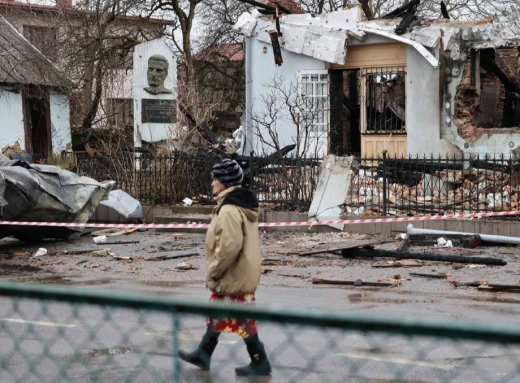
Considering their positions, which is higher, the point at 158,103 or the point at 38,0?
the point at 38,0

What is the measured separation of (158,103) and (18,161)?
922 cm

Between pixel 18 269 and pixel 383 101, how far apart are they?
13.4 m

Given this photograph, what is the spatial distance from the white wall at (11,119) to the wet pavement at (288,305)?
538 inches

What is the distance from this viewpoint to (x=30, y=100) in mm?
30172

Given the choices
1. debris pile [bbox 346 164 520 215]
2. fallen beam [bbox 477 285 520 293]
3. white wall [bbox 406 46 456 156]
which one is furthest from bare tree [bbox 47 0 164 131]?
fallen beam [bbox 477 285 520 293]

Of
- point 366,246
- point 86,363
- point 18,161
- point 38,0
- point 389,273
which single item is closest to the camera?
point 86,363

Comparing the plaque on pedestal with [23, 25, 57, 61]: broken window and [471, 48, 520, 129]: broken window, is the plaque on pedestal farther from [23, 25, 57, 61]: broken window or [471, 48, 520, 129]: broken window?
[23, 25, 57, 61]: broken window

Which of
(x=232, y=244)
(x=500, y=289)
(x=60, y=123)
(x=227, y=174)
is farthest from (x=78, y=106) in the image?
(x=232, y=244)

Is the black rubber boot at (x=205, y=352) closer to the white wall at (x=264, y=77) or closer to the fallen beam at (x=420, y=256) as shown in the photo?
the fallen beam at (x=420, y=256)

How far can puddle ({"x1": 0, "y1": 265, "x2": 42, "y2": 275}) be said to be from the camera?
12867 millimetres

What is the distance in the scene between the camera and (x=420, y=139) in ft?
74.5

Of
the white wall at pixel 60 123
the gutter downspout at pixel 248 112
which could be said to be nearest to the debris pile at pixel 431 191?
the gutter downspout at pixel 248 112

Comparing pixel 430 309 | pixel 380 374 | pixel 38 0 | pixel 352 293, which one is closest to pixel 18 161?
pixel 352 293

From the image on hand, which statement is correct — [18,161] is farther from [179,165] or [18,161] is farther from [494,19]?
[494,19]
